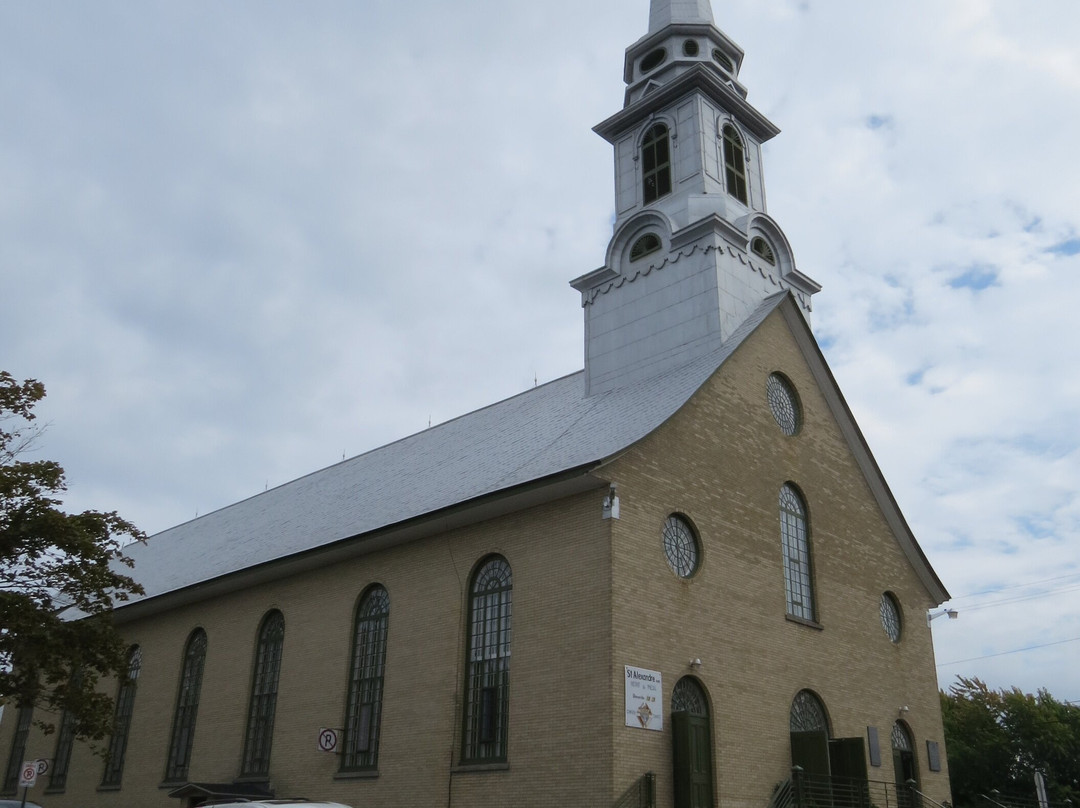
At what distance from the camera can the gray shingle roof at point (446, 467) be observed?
21656 millimetres

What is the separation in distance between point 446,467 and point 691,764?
10.5 meters

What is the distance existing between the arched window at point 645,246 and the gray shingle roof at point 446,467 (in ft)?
11.4

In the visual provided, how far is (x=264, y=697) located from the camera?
25.6 meters

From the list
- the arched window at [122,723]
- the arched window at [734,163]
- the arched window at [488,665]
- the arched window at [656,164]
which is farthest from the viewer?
the arched window at [122,723]

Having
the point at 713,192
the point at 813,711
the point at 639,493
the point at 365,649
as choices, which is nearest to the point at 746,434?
the point at 639,493

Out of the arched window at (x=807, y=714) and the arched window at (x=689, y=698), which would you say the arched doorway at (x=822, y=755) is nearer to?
the arched window at (x=807, y=714)

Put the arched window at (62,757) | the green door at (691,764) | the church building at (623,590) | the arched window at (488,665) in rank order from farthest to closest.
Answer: the arched window at (62,757) < the arched window at (488,665) < the church building at (623,590) < the green door at (691,764)

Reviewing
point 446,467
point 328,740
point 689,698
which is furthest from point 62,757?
point 689,698

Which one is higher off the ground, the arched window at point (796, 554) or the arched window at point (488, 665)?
the arched window at point (796, 554)

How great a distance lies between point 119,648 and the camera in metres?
21.7

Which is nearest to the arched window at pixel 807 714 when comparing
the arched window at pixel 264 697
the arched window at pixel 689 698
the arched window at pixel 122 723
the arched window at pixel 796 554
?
the arched window at pixel 796 554

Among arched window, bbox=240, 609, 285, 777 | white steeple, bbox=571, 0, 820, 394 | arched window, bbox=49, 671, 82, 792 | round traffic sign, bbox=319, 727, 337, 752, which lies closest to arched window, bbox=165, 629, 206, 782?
arched window, bbox=240, 609, 285, 777

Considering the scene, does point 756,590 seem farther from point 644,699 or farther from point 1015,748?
point 1015,748

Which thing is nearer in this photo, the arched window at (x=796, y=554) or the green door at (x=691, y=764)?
the green door at (x=691, y=764)
